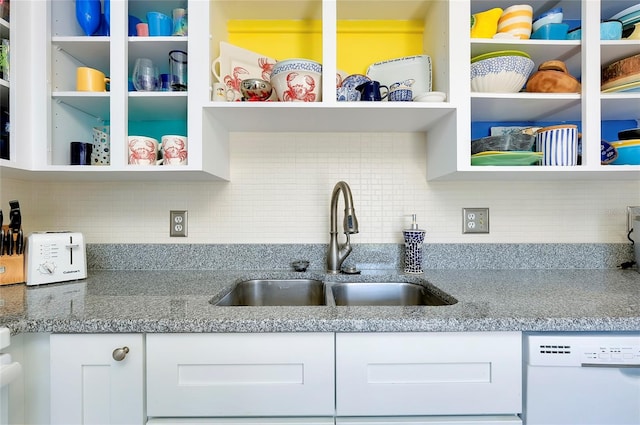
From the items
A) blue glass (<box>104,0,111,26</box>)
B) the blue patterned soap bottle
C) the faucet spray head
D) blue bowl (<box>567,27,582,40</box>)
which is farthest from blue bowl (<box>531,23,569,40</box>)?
blue glass (<box>104,0,111,26</box>)

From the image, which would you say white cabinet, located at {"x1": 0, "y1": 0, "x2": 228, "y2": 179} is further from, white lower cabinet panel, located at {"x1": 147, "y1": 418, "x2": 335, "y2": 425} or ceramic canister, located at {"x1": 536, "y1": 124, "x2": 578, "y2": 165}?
ceramic canister, located at {"x1": 536, "y1": 124, "x2": 578, "y2": 165}

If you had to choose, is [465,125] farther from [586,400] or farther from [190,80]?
[190,80]

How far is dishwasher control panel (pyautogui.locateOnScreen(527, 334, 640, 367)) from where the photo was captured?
0.76 m

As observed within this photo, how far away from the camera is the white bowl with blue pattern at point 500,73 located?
3.60 feet

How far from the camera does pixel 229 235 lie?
4.54ft

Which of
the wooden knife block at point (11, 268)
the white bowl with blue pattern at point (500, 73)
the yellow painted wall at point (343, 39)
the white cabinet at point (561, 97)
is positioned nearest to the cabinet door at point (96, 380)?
the wooden knife block at point (11, 268)

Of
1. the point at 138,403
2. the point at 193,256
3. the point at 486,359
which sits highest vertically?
the point at 193,256

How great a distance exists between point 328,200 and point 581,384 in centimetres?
98

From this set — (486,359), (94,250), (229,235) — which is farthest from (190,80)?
(486,359)

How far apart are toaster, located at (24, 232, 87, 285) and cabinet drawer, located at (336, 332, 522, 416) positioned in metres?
1.02

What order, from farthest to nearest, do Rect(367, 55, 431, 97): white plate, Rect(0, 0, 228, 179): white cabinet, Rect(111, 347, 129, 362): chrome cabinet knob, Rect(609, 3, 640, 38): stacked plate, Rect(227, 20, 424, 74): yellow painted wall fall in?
Rect(227, 20, 424, 74): yellow painted wall, Rect(367, 55, 431, 97): white plate, Rect(609, 3, 640, 38): stacked plate, Rect(0, 0, 228, 179): white cabinet, Rect(111, 347, 129, 362): chrome cabinet knob

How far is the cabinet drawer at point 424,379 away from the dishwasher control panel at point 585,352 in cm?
5

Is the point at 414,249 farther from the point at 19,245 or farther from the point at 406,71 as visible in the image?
the point at 19,245

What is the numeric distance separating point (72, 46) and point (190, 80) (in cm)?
44
